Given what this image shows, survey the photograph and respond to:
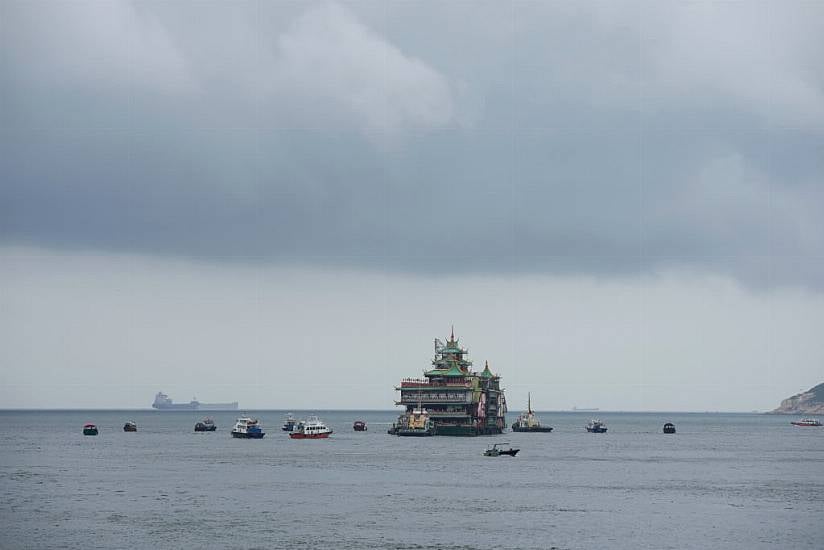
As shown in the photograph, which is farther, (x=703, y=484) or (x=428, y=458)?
(x=428, y=458)

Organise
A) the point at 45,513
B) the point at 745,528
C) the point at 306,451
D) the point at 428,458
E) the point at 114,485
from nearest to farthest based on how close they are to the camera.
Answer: the point at 745,528
the point at 45,513
the point at 114,485
the point at 428,458
the point at 306,451

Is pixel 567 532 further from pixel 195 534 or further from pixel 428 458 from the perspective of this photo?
pixel 428 458

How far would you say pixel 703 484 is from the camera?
129500mm

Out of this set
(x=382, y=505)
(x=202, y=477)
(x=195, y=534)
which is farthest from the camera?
(x=202, y=477)

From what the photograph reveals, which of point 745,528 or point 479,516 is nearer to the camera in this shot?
point 745,528

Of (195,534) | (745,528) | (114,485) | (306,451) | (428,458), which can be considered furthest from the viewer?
(306,451)

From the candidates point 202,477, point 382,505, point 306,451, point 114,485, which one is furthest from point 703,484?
point 306,451

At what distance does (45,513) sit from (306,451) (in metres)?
98.1

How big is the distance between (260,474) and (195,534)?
5527 centimetres

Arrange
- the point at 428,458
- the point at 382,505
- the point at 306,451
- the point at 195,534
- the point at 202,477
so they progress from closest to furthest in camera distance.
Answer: the point at 195,534 → the point at 382,505 → the point at 202,477 → the point at 428,458 → the point at 306,451

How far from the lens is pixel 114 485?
122250mm

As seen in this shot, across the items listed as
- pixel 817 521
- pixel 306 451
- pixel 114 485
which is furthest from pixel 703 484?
pixel 306 451

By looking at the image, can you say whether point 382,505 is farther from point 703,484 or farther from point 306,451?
point 306,451

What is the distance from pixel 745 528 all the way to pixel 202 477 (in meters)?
68.2
